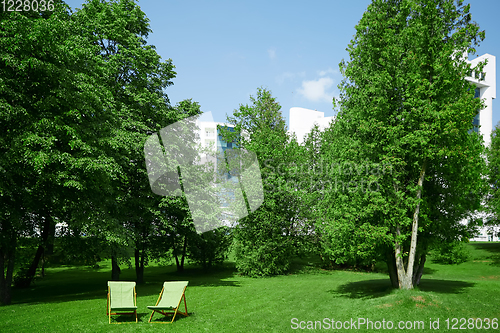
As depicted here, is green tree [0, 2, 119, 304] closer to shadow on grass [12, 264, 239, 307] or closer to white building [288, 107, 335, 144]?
shadow on grass [12, 264, 239, 307]

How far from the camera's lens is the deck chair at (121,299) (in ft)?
27.9

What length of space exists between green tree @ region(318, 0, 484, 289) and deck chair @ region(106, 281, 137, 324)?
7.02m

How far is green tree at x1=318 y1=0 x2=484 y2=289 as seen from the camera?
11898 mm

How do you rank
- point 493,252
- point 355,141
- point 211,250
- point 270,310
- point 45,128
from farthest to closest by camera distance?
point 493,252, point 211,250, point 355,141, point 45,128, point 270,310

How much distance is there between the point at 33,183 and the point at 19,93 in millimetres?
3025

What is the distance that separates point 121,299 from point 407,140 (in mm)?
9824

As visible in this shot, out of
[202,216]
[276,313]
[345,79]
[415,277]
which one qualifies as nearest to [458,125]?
[345,79]

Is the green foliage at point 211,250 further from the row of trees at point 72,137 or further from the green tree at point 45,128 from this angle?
the green tree at point 45,128

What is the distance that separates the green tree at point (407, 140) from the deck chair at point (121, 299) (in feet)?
23.0

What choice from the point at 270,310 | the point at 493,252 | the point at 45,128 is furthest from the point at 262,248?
the point at 493,252

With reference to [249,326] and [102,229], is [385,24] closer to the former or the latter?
[249,326]

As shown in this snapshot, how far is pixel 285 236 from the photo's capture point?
2422 cm

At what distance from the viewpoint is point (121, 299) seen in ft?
28.8

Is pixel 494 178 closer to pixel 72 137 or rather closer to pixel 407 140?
pixel 407 140
